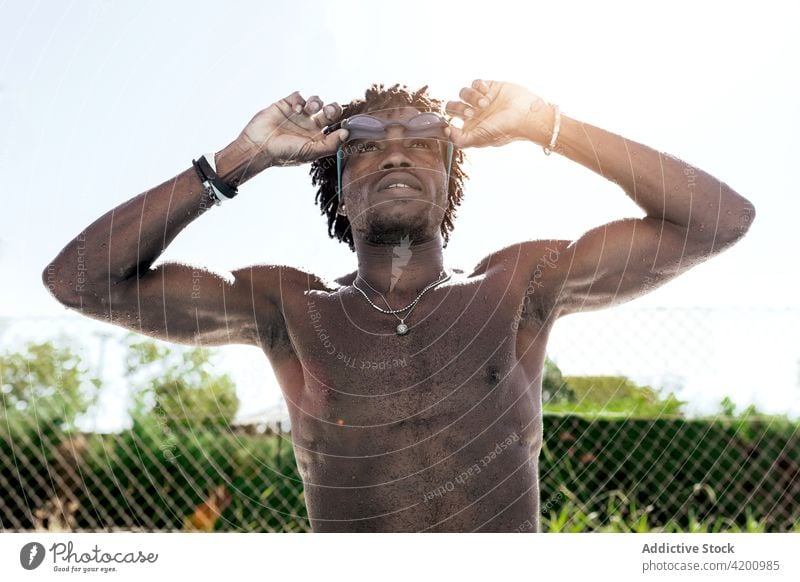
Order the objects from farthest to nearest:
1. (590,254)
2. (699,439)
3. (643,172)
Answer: (699,439)
(590,254)
(643,172)

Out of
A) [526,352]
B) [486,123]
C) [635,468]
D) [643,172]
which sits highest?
[486,123]

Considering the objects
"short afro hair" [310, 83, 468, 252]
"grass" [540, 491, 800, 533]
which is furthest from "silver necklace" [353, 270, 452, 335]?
"grass" [540, 491, 800, 533]

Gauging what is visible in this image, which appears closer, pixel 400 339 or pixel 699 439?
pixel 400 339

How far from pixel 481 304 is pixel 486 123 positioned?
1.73 feet

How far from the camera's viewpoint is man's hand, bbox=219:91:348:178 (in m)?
2.37

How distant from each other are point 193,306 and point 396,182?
2.28 ft

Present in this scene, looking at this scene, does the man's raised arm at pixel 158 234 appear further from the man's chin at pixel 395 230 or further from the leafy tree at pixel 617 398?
A: the leafy tree at pixel 617 398

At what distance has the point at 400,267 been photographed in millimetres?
2635

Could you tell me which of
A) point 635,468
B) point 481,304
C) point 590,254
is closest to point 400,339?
point 481,304

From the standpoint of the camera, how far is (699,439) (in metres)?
4.63

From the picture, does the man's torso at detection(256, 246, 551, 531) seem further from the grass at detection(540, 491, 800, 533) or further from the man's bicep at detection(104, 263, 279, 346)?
the grass at detection(540, 491, 800, 533)

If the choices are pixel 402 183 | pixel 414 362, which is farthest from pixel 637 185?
pixel 414 362

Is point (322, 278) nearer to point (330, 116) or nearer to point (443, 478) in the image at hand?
point (330, 116)
